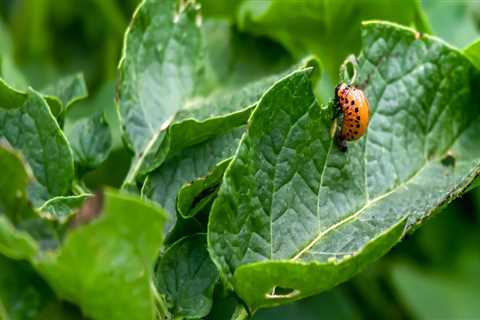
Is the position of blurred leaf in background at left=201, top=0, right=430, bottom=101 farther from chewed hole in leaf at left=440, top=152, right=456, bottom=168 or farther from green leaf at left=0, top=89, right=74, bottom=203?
green leaf at left=0, top=89, right=74, bottom=203

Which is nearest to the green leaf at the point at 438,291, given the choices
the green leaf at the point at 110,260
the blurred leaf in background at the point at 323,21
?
the blurred leaf in background at the point at 323,21

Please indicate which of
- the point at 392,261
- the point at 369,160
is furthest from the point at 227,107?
the point at 392,261

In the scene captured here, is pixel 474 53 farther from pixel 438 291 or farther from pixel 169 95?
pixel 438 291

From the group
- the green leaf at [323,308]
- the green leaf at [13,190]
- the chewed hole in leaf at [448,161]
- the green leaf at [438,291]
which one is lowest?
the green leaf at [438,291]

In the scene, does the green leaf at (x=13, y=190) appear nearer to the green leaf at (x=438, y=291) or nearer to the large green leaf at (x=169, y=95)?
the large green leaf at (x=169, y=95)

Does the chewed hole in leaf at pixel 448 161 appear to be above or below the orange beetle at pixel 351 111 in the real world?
below

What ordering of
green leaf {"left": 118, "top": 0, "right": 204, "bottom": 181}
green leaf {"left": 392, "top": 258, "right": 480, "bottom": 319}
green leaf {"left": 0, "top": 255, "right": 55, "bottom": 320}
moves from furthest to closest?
green leaf {"left": 392, "top": 258, "right": 480, "bottom": 319}
green leaf {"left": 118, "top": 0, "right": 204, "bottom": 181}
green leaf {"left": 0, "top": 255, "right": 55, "bottom": 320}

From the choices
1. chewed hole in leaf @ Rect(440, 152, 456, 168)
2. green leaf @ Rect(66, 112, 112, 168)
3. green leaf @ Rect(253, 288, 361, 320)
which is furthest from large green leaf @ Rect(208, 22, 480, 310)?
green leaf @ Rect(253, 288, 361, 320)
